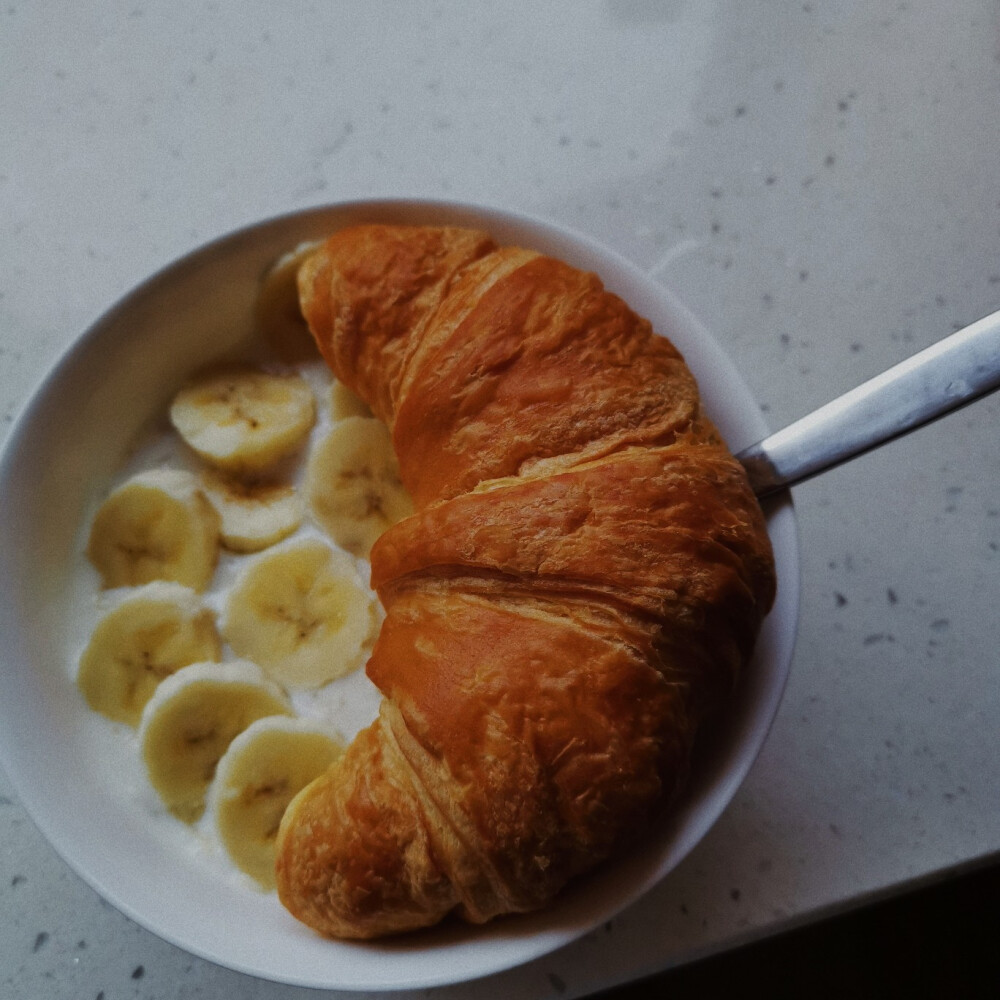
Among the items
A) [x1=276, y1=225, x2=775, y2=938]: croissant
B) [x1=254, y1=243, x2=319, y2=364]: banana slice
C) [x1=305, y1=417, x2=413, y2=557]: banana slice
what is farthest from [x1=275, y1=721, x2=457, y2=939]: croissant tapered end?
[x1=254, y1=243, x2=319, y2=364]: banana slice

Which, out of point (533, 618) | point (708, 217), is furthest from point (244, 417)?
point (708, 217)

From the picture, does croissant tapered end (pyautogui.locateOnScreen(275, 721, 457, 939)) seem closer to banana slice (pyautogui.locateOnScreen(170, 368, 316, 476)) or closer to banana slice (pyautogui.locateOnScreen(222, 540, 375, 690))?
banana slice (pyautogui.locateOnScreen(222, 540, 375, 690))

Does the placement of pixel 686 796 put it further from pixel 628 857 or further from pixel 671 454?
pixel 671 454

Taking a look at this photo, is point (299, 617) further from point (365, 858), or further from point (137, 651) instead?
point (365, 858)

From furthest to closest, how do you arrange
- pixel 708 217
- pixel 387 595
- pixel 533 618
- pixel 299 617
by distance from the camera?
pixel 708 217 < pixel 299 617 < pixel 387 595 < pixel 533 618

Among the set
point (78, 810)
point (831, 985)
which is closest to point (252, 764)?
point (78, 810)

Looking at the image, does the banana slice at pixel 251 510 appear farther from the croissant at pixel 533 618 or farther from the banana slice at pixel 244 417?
the croissant at pixel 533 618

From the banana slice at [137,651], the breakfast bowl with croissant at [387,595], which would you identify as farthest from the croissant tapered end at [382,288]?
the banana slice at [137,651]
